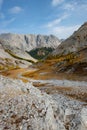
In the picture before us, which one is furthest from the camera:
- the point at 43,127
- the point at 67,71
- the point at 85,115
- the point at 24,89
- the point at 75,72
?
the point at 67,71

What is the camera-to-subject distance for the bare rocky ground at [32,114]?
26.5 m

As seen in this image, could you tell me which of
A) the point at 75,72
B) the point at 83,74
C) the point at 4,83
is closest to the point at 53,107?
the point at 4,83

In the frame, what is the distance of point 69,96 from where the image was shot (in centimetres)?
5188

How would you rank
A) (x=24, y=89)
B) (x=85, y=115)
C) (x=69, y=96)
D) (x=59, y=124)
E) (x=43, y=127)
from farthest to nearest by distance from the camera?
(x=69, y=96), (x=24, y=89), (x=85, y=115), (x=59, y=124), (x=43, y=127)

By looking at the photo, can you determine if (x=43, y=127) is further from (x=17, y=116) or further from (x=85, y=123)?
(x=85, y=123)

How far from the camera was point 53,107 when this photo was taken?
3109 cm

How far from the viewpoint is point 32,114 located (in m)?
27.9

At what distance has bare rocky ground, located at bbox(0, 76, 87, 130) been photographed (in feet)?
87.0

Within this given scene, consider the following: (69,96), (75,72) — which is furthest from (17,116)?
(75,72)

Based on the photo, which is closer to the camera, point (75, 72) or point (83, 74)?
point (83, 74)

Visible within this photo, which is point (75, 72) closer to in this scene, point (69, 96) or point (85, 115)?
point (69, 96)

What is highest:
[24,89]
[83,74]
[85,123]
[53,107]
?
[83,74]

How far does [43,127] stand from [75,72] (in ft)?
226

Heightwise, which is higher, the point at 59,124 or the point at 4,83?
the point at 4,83
